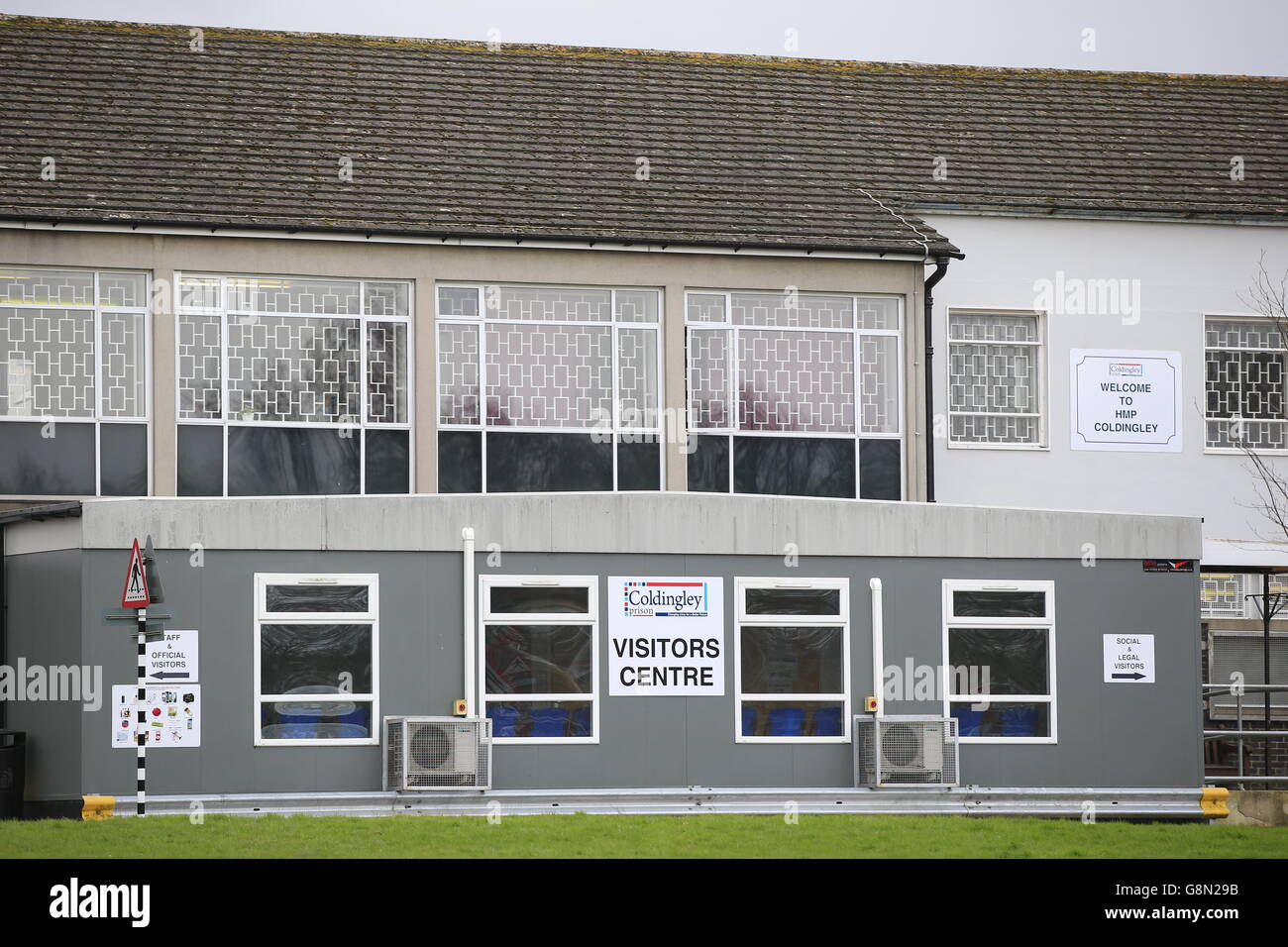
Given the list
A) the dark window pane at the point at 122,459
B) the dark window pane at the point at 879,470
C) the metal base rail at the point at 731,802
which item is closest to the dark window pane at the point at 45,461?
the dark window pane at the point at 122,459

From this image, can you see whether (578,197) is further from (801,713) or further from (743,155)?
(801,713)

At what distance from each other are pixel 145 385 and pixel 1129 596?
11513 mm

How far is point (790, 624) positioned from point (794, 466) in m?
4.53

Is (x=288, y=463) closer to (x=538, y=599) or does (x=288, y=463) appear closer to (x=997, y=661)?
(x=538, y=599)

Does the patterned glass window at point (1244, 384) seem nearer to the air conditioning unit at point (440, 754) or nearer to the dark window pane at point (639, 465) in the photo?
the dark window pane at point (639, 465)

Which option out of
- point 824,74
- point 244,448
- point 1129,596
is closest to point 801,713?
point 1129,596

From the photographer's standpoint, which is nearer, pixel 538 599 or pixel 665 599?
pixel 538 599

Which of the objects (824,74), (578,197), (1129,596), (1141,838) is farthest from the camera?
(824,74)

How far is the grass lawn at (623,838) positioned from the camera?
14.2m

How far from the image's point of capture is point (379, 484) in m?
23.3

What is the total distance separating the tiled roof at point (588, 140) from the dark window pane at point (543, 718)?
266 inches

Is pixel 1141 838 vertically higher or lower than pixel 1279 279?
lower

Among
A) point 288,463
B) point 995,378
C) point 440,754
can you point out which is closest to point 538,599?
point 440,754

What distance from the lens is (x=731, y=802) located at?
18031 mm
